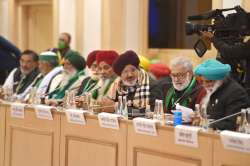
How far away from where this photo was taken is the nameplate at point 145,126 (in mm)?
3449

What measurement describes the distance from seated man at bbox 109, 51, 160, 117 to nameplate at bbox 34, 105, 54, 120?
616mm

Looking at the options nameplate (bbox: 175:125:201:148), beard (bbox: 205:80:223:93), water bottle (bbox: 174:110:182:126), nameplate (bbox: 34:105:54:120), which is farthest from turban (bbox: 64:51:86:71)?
nameplate (bbox: 175:125:201:148)

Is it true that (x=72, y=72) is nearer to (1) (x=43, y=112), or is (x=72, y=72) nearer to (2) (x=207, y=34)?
(1) (x=43, y=112)

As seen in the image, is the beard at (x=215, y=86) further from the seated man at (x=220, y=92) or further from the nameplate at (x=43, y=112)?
the nameplate at (x=43, y=112)

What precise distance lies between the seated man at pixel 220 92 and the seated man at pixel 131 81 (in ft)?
2.43

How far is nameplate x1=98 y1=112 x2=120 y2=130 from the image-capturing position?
372 centimetres

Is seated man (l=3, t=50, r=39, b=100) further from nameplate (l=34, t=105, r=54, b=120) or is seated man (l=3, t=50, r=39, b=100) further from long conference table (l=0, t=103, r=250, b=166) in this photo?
nameplate (l=34, t=105, r=54, b=120)

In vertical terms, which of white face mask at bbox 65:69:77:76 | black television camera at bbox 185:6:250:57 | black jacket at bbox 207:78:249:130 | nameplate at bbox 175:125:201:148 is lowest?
nameplate at bbox 175:125:201:148

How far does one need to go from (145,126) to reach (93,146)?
0.54m

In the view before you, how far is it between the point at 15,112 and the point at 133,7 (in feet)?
10.1

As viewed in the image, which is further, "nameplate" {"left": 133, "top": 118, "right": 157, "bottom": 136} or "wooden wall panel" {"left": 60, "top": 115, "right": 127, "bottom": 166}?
"wooden wall panel" {"left": 60, "top": 115, "right": 127, "bottom": 166}

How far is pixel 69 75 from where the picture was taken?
18.6 feet

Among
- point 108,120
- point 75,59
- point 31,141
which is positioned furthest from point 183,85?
point 75,59

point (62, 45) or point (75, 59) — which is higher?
point (62, 45)
